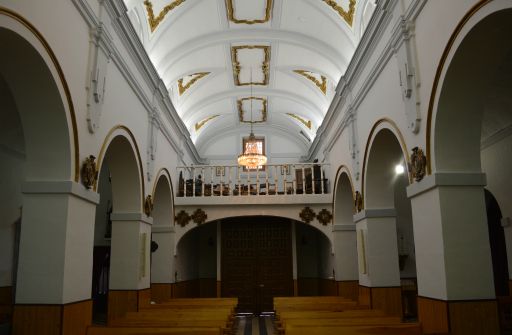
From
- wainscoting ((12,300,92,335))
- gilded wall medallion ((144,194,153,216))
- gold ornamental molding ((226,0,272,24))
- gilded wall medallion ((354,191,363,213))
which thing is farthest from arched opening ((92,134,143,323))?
gilded wall medallion ((354,191,363,213))

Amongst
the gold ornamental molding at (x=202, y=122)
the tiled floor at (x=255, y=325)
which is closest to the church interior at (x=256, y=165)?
the tiled floor at (x=255, y=325)

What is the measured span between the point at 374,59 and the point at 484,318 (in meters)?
4.96

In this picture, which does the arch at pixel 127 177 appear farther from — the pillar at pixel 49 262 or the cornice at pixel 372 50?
the cornice at pixel 372 50

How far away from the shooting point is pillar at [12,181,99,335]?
5.86 m

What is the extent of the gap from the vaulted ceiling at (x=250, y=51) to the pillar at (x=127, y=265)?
12.5 ft

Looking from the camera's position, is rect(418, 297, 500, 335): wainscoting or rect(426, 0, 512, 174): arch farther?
rect(418, 297, 500, 335): wainscoting

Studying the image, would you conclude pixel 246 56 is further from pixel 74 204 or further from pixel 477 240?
pixel 477 240

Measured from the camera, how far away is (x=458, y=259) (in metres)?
5.84

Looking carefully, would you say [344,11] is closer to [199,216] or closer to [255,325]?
[199,216]

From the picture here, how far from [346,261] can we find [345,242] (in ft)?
1.71

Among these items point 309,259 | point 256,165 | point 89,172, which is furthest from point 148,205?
point 309,259

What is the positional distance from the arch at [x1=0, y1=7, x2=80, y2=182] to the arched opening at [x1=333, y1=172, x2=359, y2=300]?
800 cm

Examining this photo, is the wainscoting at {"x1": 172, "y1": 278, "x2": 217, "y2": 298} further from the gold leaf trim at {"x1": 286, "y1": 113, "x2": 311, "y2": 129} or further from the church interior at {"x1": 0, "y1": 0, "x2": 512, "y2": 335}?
the gold leaf trim at {"x1": 286, "y1": 113, "x2": 311, "y2": 129}

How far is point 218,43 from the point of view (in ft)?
39.9
